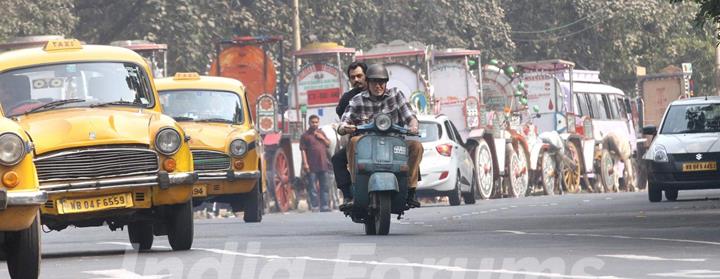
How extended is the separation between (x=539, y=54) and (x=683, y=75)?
691 cm

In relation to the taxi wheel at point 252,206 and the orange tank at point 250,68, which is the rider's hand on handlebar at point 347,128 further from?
the orange tank at point 250,68

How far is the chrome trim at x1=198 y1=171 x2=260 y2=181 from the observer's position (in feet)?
83.2

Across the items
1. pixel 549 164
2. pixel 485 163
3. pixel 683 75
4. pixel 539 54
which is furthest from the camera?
pixel 539 54

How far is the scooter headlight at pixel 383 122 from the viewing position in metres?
19.6

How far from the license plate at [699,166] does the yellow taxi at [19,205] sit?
17.7 m

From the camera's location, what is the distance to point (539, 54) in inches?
2653

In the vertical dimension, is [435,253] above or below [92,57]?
below

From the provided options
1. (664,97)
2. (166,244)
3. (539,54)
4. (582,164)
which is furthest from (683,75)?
(166,244)

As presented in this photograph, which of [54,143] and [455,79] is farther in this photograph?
[455,79]

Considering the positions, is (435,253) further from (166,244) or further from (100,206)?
(166,244)

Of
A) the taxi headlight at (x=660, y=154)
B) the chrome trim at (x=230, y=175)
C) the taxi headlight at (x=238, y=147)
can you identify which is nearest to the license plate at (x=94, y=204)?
the chrome trim at (x=230, y=175)

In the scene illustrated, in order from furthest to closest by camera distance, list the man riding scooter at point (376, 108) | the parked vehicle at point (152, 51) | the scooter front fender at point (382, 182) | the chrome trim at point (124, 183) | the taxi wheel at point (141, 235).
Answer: the parked vehicle at point (152, 51) → the man riding scooter at point (376, 108) → the scooter front fender at point (382, 182) → the taxi wheel at point (141, 235) → the chrome trim at point (124, 183)

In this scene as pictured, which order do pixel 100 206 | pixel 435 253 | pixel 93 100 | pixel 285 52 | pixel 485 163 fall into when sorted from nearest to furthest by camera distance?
pixel 435 253 < pixel 100 206 < pixel 93 100 < pixel 485 163 < pixel 285 52

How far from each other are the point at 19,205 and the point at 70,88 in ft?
17.1
